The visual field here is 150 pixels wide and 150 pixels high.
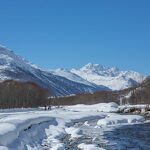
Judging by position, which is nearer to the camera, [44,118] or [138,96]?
[44,118]

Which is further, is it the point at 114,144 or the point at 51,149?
the point at 114,144

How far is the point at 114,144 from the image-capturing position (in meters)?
21.7

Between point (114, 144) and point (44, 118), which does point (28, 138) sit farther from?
point (44, 118)

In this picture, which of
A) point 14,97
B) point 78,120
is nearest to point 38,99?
point 14,97

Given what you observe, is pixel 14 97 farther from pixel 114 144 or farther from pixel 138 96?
pixel 114 144

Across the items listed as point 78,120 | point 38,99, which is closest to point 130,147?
point 78,120

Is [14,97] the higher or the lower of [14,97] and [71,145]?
the higher

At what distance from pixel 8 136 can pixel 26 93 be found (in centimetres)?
9135

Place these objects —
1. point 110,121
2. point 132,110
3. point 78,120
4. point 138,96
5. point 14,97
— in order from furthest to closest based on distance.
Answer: point 138,96 → point 14,97 → point 132,110 → point 78,120 → point 110,121

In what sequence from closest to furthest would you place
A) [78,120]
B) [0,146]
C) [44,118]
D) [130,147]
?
[0,146] → [130,147] → [44,118] → [78,120]

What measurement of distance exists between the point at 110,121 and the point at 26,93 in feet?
233

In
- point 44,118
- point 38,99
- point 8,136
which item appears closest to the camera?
point 8,136

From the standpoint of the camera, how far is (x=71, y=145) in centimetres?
2128

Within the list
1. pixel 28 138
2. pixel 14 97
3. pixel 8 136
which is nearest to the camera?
pixel 8 136
